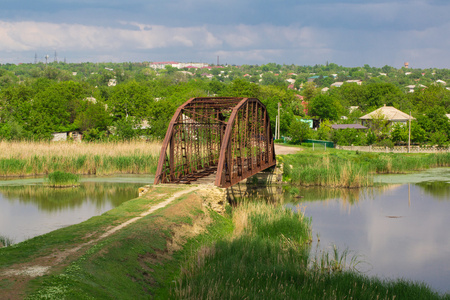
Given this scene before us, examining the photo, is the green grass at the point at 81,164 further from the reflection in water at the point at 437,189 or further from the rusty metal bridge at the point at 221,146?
the reflection in water at the point at 437,189

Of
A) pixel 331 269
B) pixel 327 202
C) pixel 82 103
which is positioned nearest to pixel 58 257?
pixel 331 269

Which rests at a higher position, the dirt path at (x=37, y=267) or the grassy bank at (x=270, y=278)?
the dirt path at (x=37, y=267)

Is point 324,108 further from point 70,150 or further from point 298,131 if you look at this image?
point 70,150

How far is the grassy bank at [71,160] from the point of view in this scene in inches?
1542

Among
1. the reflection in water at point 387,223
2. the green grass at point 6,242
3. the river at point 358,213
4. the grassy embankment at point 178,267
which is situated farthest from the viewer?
the river at point 358,213

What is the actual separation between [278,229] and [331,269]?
4117 mm

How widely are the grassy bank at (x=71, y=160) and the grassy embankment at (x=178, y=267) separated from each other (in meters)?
22.7

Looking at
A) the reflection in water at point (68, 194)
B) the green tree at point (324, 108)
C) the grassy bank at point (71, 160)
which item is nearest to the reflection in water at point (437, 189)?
the reflection in water at point (68, 194)

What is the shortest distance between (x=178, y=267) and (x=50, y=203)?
17479 mm

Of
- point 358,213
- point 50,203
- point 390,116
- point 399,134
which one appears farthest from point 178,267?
point 390,116

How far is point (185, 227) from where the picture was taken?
17141 millimetres

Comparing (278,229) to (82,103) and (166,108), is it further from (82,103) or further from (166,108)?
(82,103)

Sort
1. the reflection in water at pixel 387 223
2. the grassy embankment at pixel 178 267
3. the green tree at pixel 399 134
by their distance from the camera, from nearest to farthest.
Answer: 1. the grassy embankment at pixel 178 267
2. the reflection in water at pixel 387 223
3. the green tree at pixel 399 134

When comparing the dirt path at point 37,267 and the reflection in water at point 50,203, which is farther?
the reflection in water at point 50,203
